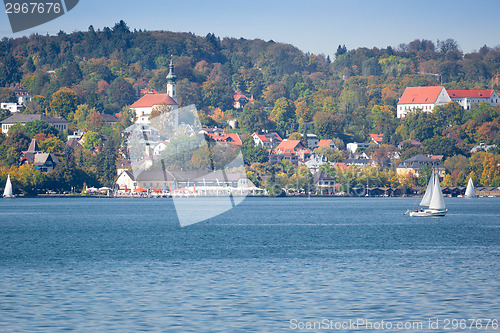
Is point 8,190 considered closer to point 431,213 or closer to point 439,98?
point 431,213

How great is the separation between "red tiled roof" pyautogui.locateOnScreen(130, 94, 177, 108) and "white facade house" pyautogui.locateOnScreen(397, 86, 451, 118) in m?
47.5

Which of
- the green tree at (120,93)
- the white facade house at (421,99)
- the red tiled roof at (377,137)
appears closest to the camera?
the red tiled roof at (377,137)

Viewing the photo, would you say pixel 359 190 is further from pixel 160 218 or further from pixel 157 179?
pixel 160 218

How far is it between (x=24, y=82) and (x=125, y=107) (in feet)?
106

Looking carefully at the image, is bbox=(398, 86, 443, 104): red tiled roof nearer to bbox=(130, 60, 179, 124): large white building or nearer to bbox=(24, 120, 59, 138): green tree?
bbox=(130, 60, 179, 124): large white building

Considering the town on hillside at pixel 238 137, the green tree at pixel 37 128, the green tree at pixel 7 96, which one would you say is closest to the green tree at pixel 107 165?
the town on hillside at pixel 238 137

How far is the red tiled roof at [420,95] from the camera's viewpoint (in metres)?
172

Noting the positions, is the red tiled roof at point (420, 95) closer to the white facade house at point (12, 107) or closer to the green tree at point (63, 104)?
the green tree at point (63, 104)

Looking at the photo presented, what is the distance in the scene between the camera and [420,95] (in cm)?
17400

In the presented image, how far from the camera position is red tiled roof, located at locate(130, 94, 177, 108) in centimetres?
17373

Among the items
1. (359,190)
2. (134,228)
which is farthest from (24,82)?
(134,228)

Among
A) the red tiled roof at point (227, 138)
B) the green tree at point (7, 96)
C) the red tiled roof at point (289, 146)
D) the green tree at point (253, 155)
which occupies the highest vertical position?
the green tree at point (7, 96)

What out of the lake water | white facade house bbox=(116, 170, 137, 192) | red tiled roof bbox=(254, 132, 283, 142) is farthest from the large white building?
the lake water

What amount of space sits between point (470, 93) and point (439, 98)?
23.6ft
